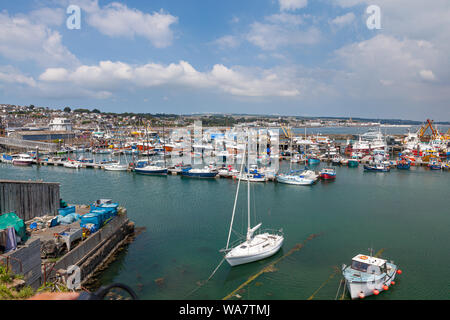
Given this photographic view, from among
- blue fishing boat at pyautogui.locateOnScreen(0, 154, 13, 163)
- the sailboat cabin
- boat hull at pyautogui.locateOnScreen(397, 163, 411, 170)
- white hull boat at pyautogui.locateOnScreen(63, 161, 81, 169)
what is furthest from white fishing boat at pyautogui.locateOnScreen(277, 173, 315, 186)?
blue fishing boat at pyautogui.locateOnScreen(0, 154, 13, 163)

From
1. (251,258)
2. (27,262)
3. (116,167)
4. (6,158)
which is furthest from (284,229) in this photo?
(6,158)

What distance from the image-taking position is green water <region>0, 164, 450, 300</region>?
9641 millimetres

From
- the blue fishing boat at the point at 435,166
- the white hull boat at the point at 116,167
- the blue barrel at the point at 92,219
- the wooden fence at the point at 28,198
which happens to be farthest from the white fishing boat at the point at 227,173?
the blue fishing boat at the point at 435,166

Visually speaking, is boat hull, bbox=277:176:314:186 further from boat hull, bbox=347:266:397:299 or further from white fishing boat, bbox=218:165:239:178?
boat hull, bbox=347:266:397:299

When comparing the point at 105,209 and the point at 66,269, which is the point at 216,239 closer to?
the point at 105,209

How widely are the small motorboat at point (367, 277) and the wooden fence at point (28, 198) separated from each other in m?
11.1

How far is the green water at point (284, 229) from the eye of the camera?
31.6ft

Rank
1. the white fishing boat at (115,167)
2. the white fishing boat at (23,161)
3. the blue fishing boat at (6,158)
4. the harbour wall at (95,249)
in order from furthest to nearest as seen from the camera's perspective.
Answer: the blue fishing boat at (6,158), the white fishing boat at (23,161), the white fishing boat at (115,167), the harbour wall at (95,249)

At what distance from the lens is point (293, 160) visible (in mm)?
39438

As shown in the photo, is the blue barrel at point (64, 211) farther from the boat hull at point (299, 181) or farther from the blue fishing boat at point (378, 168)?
the blue fishing boat at point (378, 168)

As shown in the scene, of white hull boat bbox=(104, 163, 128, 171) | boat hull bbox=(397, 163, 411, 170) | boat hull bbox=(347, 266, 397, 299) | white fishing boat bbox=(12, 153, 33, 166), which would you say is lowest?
boat hull bbox=(347, 266, 397, 299)

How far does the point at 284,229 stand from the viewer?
1469cm

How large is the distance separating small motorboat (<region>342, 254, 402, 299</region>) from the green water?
34cm
